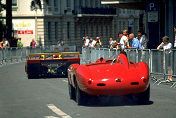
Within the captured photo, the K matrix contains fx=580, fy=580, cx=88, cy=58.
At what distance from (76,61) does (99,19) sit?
54.7 meters

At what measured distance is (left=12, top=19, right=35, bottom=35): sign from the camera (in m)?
62.0

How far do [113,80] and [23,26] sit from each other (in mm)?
51302

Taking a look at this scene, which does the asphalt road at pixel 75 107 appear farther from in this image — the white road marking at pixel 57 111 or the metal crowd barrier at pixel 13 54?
the metal crowd barrier at pixel 13 54

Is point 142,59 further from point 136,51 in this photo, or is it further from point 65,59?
point 65,59

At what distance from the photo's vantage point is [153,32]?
29.6 meters

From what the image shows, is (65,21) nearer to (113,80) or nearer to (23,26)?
(23,26)

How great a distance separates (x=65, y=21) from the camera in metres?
67.1

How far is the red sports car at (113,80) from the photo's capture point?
11.3m

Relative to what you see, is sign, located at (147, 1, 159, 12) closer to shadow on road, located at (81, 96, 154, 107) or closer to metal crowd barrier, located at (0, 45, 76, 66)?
metal crowd barrier, located at (0, 45, 76, 66)

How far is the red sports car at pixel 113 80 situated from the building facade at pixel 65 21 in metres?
40.6

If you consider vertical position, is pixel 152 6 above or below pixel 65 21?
below

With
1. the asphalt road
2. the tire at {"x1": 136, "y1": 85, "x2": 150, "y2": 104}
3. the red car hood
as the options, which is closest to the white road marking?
→ the asphalt road

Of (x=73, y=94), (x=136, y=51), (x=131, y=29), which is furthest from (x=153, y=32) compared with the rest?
(x=131, y=29)

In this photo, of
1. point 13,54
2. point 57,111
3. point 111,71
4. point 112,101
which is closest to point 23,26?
point 13,54
